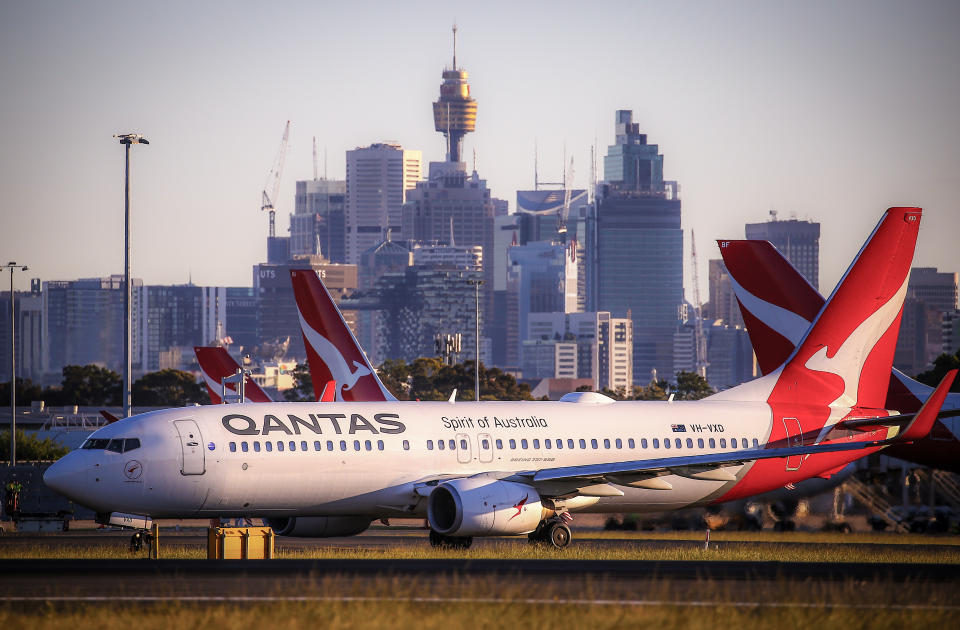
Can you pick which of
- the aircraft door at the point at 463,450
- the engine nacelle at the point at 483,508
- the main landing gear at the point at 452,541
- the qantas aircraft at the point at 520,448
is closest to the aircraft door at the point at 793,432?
the qantas aircraft at the point at 520,448

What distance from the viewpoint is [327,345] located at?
2391 inches

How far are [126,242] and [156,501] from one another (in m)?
24.3

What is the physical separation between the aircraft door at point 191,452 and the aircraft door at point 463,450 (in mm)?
6914

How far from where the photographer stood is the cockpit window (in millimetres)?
38781

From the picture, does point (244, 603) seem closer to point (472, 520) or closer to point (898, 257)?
point (472, 520)

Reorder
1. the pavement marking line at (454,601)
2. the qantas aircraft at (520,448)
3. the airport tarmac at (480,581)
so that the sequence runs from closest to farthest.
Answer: the pavement marking line at (454,601) → the airport tarmac at (480,581) → the qantas aircraft at (520,448)

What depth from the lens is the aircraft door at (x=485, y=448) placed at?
42438 millimetres

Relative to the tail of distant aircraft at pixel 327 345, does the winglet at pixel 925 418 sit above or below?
below

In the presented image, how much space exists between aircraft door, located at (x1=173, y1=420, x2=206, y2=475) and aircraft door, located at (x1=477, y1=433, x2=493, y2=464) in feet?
24.6

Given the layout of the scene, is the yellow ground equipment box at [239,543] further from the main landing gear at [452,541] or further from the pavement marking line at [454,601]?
the pavement marking line at [454,601]

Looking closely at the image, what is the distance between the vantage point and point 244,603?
2498 centimetres

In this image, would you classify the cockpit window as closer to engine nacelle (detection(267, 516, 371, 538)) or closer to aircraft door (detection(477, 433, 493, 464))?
engine nacelle (detection(267, 516, 371, 538))

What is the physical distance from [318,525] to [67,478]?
698 centimetres

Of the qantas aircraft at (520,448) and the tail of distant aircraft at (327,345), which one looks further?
the tail of distant aircraft at (327,345)
